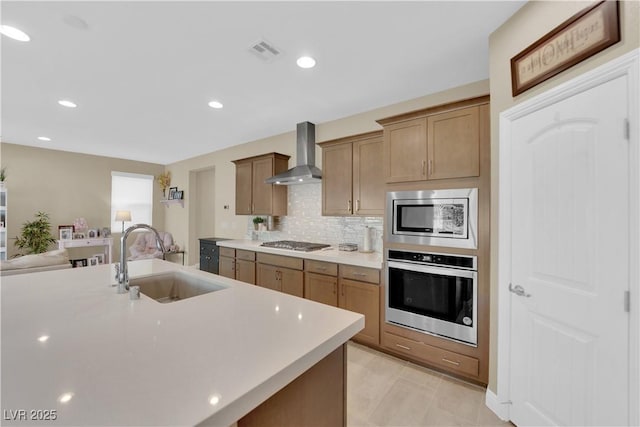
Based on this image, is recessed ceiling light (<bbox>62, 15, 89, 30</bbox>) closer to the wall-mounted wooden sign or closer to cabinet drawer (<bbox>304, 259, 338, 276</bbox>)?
cabinet drawer (<bbox>304, 259, 338, 276</bbox>)

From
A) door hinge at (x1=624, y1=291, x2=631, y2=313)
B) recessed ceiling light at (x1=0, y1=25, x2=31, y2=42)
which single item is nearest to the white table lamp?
recessed ceiling light at (x1=0, y1=25, x2=31, y2=42)

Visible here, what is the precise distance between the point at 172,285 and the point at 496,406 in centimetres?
245

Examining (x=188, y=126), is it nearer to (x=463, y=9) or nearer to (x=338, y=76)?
(x=338, y=76)

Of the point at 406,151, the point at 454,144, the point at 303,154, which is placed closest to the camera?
the point at 454,144

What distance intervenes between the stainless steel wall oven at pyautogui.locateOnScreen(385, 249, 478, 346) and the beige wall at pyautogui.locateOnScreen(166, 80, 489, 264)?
1.65 m

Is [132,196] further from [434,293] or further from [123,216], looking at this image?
[434,293]

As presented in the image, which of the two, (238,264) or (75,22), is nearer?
(75,22)

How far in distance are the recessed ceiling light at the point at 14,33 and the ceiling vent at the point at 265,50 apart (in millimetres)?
1591

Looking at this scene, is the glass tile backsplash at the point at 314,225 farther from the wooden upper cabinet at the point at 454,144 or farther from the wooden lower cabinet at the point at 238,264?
the wooden upper cabinet at the point at 454,144

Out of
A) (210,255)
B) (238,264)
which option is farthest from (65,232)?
(238,264)

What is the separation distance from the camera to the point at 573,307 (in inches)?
54.3

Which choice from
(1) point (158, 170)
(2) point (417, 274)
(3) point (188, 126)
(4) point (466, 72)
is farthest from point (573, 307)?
(1) point (158, 170)

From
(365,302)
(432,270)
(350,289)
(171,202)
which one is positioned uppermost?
(171,202)

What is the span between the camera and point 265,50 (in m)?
2.07
